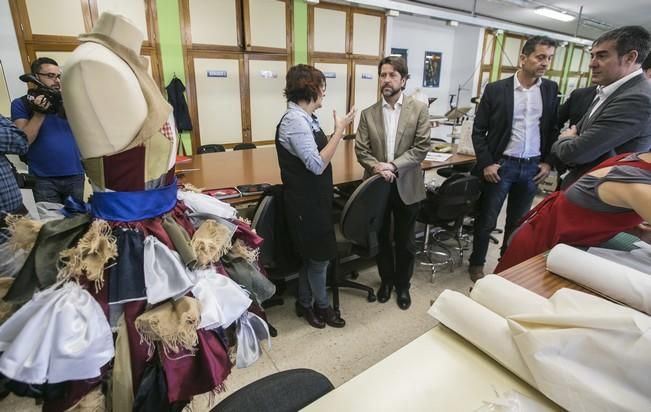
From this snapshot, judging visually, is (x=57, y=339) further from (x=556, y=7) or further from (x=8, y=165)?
(x=556, y=7)

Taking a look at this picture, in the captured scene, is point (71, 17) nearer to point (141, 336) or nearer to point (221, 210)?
point (221, 210)

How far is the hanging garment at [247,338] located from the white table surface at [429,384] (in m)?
0.35

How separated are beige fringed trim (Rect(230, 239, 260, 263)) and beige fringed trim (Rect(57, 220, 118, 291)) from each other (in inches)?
12.1

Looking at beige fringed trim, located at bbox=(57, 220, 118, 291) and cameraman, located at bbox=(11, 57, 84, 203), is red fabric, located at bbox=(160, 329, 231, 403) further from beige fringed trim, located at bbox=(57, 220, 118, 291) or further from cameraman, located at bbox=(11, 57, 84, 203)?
cameraman, located at bbox=(11, 57, 84, 203)

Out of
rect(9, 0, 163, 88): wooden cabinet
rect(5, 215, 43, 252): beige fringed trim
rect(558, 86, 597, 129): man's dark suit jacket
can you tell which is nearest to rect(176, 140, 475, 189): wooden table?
rect(558, 86, 597, 129): man's dark suit jacket

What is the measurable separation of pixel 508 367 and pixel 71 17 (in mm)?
4821

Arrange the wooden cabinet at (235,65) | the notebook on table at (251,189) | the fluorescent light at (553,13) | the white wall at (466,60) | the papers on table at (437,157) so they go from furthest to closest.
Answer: the white wall at (466,60), the fluorescent light at (553,13), the wooden cabinet at (235,65), the papers on table at (437,157), the notebook on table at (251,189)

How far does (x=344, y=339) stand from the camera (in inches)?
83.1

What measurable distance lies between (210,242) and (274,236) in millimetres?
1093

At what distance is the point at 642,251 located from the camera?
1219 millimetres

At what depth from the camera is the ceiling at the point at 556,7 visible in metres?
6.05

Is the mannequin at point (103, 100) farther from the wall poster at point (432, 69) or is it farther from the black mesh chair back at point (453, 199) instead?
the wall poster at point (432, 69)

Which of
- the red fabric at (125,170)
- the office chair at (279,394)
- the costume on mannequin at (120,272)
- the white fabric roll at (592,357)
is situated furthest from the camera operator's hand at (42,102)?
the white fabric roll at (592,357)

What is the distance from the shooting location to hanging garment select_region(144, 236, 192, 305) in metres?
0.79
